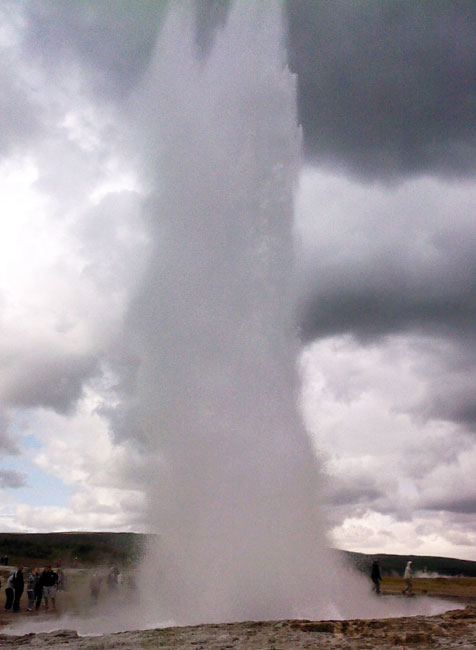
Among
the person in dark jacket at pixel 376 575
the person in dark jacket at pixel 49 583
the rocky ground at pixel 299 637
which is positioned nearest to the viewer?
the rocky ground at pixel 299 637

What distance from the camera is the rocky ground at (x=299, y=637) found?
26.9ft

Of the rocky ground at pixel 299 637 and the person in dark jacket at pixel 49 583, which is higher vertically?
the person in dark jacket at pixel 49 583

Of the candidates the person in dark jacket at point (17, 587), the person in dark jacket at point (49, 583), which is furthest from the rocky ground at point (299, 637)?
the person in dark jacket at point (17, 587)

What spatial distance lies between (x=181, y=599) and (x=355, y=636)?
4.82 meters

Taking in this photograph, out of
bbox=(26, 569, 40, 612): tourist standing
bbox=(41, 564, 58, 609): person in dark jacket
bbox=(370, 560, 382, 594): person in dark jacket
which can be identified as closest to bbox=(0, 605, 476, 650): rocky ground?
bbox=(41, 564, 58, 609): person in dark jacket

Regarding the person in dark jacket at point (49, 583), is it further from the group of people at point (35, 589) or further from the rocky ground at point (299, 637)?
the rocky ground at point (299, 637)

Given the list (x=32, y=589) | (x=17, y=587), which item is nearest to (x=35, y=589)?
(x=32, y=589)

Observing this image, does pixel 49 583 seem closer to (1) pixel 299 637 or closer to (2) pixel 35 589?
(2) pixel 35 589

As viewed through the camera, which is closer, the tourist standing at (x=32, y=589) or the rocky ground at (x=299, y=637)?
the rocky ground at (x=299, y=637)

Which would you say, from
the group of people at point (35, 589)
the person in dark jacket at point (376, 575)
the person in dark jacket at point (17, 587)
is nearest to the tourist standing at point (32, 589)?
the group of people at point (35, 589)

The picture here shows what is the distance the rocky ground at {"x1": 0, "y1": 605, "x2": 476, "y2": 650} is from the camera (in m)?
8.19

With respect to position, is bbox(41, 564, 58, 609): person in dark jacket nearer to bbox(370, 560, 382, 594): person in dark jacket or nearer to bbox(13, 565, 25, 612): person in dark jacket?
bbox(13, 565, 25, 612): person in dark jacket

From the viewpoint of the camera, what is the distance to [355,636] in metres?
8.65

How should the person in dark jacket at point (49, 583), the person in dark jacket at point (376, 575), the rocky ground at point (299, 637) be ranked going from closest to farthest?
the rocky ground at point (299, 637), the person in dark jacket at point (49, 583), the person in dark jacket at point (376, 575)
